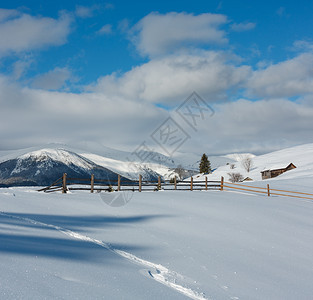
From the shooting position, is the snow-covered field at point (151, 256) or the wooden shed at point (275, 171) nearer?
the snow-covered field at point (151, 256)

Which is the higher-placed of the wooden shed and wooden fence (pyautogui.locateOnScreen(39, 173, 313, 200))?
the wooden shed

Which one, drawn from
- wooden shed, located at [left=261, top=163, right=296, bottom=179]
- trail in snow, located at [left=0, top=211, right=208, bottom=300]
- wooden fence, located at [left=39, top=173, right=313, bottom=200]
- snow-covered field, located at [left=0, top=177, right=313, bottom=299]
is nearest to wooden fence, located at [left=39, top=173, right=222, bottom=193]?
wooden fence, located at [left=39, top=173, right=313, bottom=200]

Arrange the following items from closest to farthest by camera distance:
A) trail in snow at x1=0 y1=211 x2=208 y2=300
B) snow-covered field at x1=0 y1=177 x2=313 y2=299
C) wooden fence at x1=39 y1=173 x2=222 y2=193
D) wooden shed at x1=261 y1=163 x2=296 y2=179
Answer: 1. snow-covered field at x1=0 y1=177 x2=313 y2=299
2. trail in snow at x1=0 y1=211 x2=208 y2=300
3. wooden fence at x1=39 y1=173 x2=222 y2=193
4. wooden shed at x1=261 y1=163 x2=296 y2=179

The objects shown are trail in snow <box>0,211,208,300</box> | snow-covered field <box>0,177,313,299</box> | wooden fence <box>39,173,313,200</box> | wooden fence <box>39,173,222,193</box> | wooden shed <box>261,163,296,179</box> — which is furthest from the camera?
wooden shed <box>261,163,296,179</box>

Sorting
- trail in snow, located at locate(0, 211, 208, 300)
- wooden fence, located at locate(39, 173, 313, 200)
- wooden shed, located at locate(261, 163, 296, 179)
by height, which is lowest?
trail in snow, located at locate(0, 211, 208, 300)

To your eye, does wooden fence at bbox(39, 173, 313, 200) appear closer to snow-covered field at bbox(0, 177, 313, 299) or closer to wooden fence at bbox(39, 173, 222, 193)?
wooden fence at bbox(39, 173, 222, 193)

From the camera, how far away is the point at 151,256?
7164 mm

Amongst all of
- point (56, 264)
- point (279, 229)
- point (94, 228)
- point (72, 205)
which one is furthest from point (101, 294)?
point (72, 205)

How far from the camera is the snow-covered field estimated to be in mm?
4477

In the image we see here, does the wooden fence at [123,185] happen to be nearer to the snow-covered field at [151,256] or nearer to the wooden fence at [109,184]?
the wooden fence at [109,184]

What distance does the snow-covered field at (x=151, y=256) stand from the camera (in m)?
4.48

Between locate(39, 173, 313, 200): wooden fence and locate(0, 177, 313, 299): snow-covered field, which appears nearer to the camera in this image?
locate(0, 177, 313, 299): snow-covered field

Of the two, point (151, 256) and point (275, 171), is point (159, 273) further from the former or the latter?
point (275, 171)

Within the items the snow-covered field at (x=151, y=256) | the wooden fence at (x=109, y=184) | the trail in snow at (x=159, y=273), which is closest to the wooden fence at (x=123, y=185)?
the wooden fence at (x=109, y=184)
